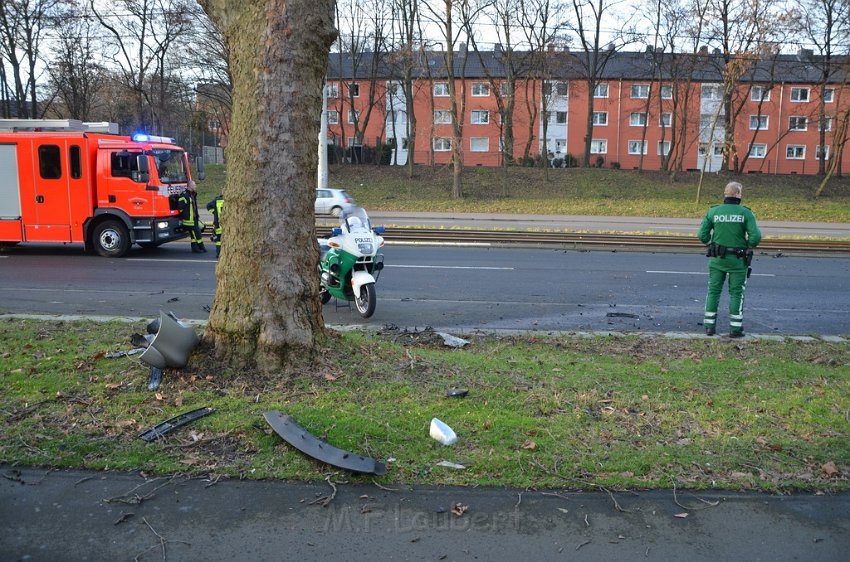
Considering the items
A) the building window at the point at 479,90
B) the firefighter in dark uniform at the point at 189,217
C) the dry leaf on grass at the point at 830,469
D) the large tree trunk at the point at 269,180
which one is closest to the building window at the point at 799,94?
the building window at the point at 479,90

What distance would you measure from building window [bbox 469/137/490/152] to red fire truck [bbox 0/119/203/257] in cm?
4877

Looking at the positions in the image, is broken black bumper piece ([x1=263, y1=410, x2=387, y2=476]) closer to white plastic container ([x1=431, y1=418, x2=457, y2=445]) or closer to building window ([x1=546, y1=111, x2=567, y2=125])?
white plastic container ([x1=431, y1=418, x2=457, y2=445])

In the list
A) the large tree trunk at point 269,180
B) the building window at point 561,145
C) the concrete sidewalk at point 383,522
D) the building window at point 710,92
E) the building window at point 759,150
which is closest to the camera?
the concrete sidewalk at point 383,522

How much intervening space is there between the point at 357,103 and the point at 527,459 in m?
62.9

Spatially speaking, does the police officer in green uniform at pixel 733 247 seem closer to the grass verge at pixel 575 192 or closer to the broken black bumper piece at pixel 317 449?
Answer: the broken black bumper piece at pixel 317 449

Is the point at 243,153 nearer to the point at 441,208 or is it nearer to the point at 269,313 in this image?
the point at 269,313

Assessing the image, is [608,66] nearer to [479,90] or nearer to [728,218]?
[479,90]

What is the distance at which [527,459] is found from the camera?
4637mm

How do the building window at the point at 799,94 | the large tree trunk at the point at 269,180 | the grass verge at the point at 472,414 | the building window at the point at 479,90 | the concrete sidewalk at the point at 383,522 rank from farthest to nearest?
the building window at the point at 479,90
the building window at the point at 799,94
the large tree trunk at the point at 269,180
the grass verge at the point at 472,414
the concrete sidewalk at the point at 383,522

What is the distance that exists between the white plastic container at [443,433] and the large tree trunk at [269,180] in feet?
4.99

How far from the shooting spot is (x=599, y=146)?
63875 millimetres

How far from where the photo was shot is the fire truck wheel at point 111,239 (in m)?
16.4

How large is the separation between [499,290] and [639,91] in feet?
180

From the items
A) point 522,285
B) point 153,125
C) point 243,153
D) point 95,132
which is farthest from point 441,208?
point 243,153
